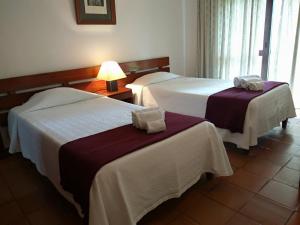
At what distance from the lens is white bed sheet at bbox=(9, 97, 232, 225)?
1351mm

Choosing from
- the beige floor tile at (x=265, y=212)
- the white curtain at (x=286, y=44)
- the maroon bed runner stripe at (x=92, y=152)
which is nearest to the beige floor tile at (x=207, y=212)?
the beige floor tile at (x=265, y=212)

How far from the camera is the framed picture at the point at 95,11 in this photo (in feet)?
9.65

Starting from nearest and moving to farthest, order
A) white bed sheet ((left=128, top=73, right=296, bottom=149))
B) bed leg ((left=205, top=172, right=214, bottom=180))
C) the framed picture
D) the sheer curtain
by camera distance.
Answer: bed leg ((left=205, top=172, right=214, bottom=180)) → white bed sheet ((left=128, top=73, right=296, bottom=149)) → the framed picture → the sheer curtain

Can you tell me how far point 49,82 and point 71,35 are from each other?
2.15 feet

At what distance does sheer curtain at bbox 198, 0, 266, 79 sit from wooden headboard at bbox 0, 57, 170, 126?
1.42 m

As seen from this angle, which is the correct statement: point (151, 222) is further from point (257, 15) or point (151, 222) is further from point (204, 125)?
point (257, 15)

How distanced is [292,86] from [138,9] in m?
2.65

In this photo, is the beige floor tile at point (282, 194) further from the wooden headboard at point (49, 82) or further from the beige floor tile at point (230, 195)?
the wooden headboard at point (49, 82)

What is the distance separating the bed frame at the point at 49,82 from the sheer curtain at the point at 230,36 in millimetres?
1424

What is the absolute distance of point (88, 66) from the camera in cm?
315

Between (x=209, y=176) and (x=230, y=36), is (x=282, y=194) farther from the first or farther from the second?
(x=230, y=36)

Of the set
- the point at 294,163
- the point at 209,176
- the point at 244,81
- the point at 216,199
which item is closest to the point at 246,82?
the point at 244,81

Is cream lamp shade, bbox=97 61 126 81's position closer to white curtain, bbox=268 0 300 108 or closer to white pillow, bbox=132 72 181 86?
white pillow, bbox=132 72 181 86

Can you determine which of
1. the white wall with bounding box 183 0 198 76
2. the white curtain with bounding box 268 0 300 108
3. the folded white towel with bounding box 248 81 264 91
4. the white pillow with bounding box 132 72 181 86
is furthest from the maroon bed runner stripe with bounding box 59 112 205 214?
the white wall with bounding box 183 0 198 76
